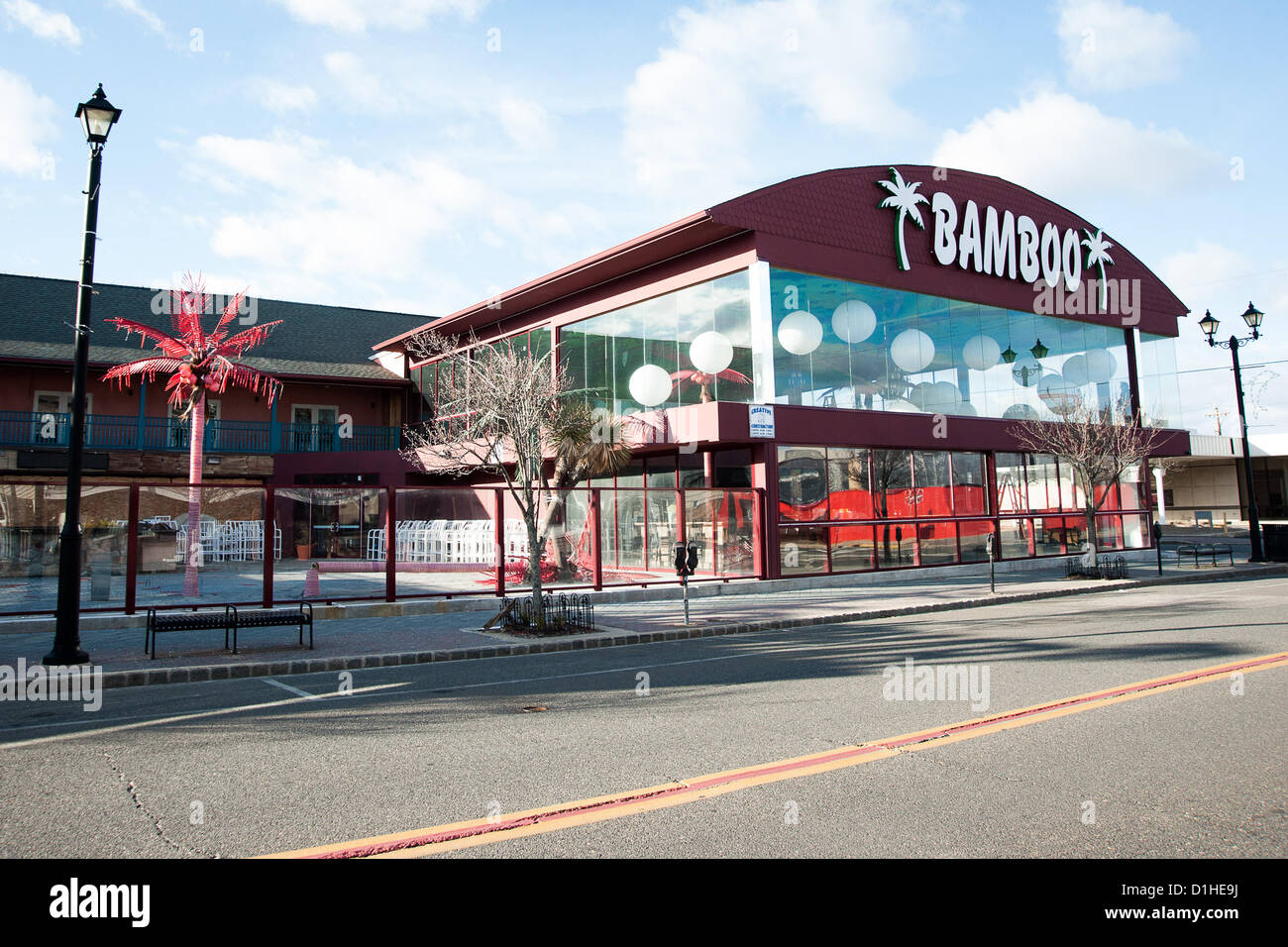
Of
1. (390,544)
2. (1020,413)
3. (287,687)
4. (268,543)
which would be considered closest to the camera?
(287,687)

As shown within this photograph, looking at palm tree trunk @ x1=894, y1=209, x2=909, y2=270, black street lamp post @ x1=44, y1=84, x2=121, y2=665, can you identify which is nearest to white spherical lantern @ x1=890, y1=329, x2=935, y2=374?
palm tree trunk @ x1=894, y1=209, x2=909, y2=270

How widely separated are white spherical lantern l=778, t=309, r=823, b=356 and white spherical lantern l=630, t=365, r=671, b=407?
3134 mm

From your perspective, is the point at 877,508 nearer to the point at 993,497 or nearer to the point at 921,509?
the point at 921,509

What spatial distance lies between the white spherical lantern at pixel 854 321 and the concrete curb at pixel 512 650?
769cm

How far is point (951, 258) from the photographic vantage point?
24.5 meters

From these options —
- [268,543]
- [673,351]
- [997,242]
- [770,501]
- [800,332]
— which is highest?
[997,242]

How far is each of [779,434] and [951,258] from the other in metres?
8.70

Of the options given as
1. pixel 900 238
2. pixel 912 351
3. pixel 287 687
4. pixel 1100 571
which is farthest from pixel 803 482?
pixel 287 687

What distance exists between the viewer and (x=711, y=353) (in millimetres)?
21016

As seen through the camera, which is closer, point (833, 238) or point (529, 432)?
point (529, 432)

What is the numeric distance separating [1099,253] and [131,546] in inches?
1147

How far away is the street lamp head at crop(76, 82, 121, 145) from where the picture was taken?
10484 millimetres
